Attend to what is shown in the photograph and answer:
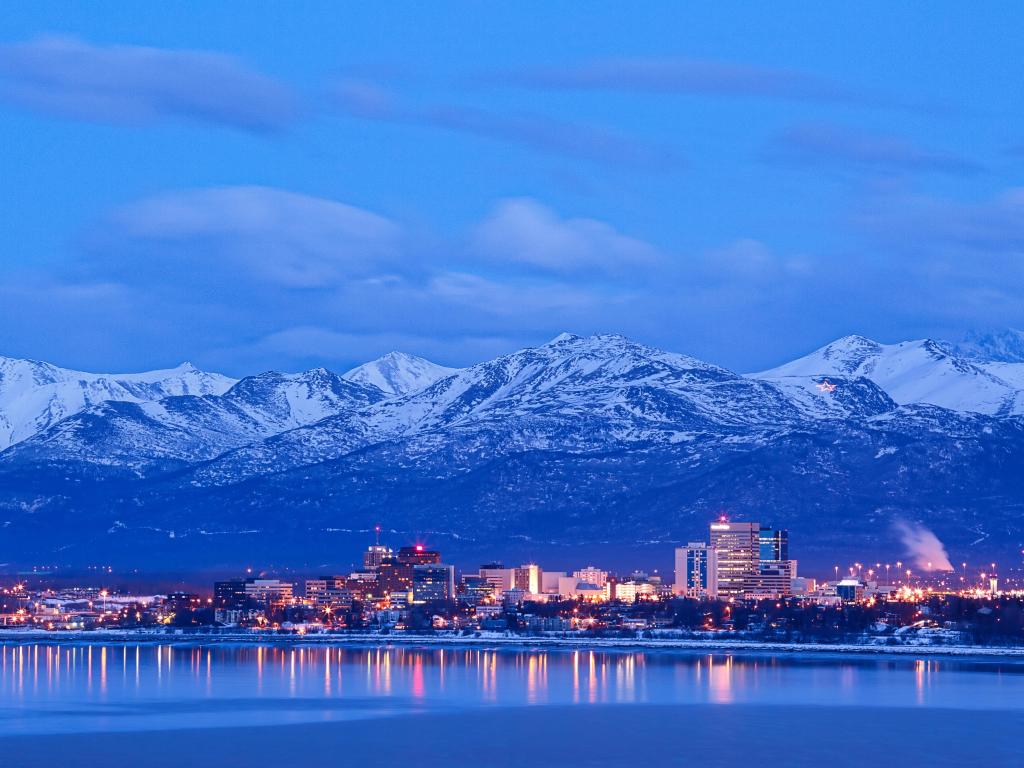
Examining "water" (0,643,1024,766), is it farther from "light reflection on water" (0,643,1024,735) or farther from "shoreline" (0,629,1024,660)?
"shoreline" (0,629,1024,660)

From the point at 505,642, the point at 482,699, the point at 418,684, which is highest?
the point at 482,699

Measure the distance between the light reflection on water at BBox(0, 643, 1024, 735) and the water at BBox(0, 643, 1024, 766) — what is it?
0.41 feet

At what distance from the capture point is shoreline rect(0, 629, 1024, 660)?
484 ft

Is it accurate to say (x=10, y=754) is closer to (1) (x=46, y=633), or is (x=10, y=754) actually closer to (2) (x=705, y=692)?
(2) (x=705, y=692)

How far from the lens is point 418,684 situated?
107375 millimetres

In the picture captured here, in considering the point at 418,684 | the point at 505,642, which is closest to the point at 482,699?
the point at 418,684

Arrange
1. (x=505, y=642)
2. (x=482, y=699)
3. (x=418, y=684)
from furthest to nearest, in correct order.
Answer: (x=505, y=642), (x=418, y=684), (x=482, y=699)

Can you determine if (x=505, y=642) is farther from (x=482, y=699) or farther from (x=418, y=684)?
(x=482, y=699)

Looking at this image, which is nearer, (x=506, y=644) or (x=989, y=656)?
(x=989, y=656)

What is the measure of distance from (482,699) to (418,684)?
12675 millimetres

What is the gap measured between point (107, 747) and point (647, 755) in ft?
59.6

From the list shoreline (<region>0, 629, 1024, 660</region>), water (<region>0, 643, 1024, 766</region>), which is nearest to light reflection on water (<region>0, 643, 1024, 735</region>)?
water (<region>0, 643, 1024, 766</region>)

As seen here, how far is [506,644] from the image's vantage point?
6481 inches

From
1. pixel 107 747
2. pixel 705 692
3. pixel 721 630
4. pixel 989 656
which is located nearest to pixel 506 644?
pixel 721 630
